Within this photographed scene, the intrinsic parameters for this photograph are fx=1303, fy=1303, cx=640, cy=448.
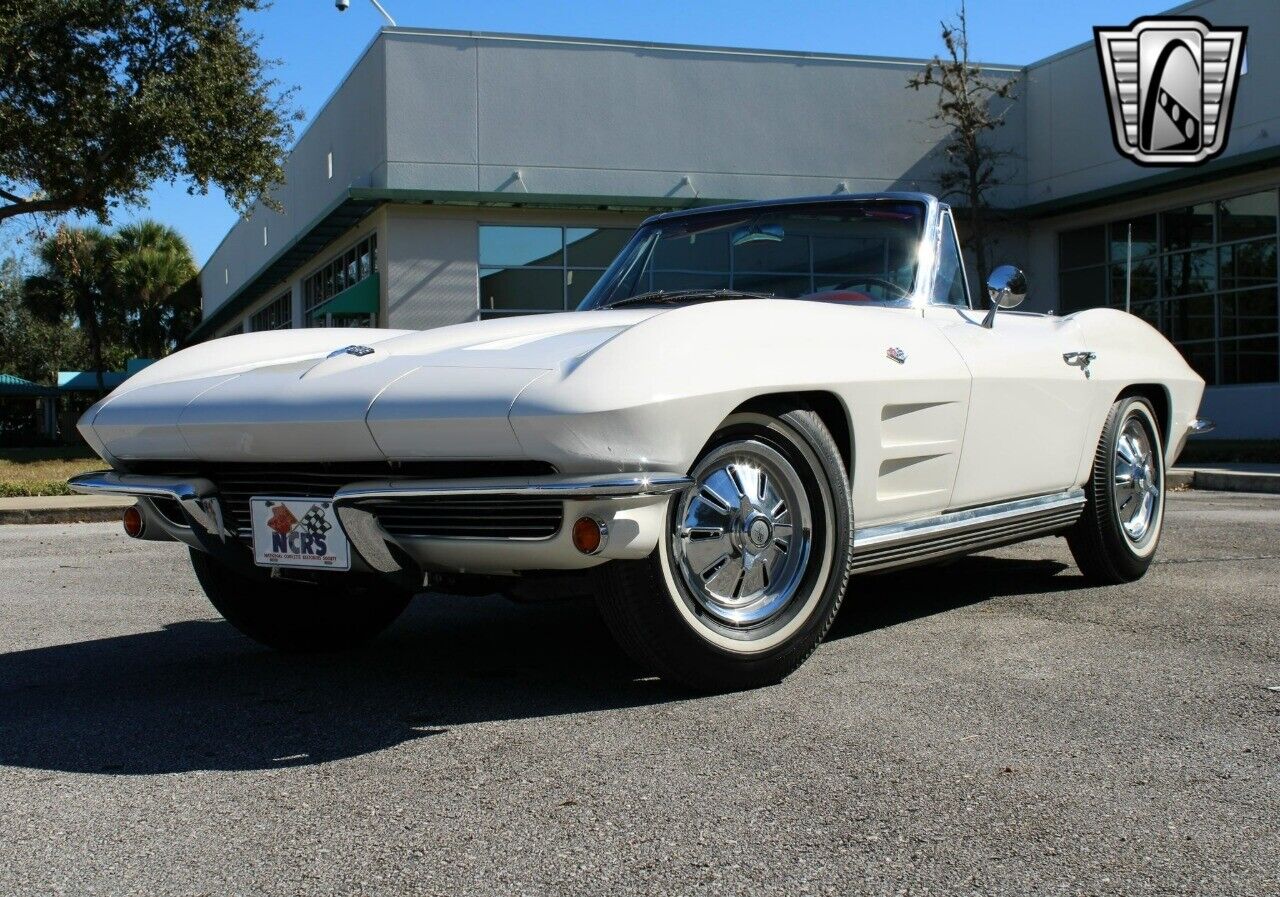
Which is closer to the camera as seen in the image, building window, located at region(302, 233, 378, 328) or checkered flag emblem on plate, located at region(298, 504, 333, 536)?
checkered flag emblem on plate, located at region(298, 504, 333, 536)

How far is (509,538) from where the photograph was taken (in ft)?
10.4

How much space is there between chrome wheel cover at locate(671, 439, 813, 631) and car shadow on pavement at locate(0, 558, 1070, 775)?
12.5 inches

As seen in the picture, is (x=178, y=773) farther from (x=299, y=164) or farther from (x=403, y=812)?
(x=299, y=164)

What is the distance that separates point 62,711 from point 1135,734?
9.23 feet

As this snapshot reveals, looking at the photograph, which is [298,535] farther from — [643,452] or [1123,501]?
[1123,501]

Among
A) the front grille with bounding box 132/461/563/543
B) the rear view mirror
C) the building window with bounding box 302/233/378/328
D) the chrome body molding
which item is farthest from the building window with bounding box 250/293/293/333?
the front grille with bounding box 132/461/563/543

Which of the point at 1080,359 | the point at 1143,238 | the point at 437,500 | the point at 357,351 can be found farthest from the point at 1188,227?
the point at 437,500

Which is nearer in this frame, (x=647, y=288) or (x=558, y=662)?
(x=558, y=662)

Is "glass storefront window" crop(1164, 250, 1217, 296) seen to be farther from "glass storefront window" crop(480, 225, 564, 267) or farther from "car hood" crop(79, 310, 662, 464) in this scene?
"car hood" crop(79, 310, 662, 464)

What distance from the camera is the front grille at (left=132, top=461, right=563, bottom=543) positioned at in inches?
124

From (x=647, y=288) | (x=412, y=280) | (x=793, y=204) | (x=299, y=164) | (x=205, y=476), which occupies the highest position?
(x=299, y=164)

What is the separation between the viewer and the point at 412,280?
21.6 m

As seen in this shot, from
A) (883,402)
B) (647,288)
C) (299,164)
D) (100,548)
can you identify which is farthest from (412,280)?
(883,402)

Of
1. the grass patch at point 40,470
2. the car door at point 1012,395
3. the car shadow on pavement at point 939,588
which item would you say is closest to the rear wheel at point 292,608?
the car shadow on pavement at point 939,588
